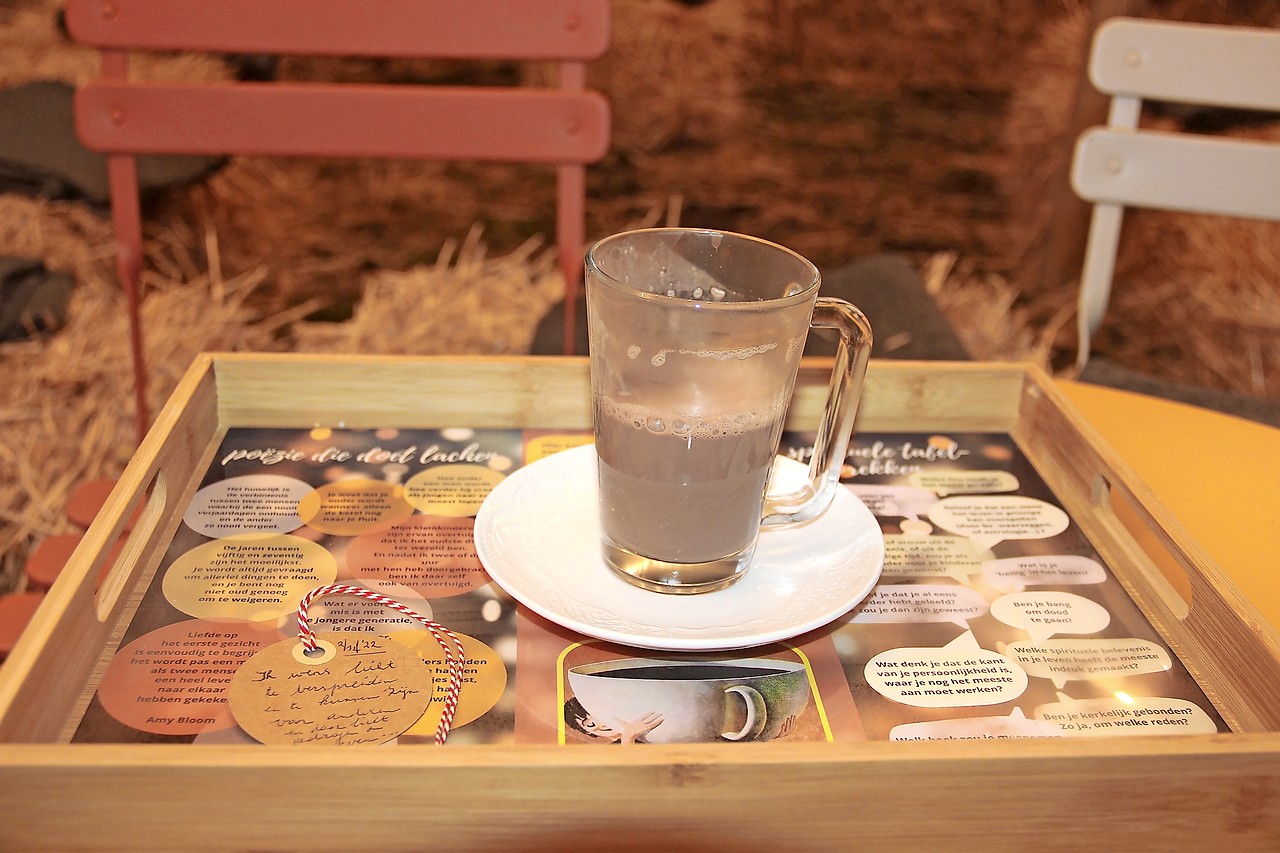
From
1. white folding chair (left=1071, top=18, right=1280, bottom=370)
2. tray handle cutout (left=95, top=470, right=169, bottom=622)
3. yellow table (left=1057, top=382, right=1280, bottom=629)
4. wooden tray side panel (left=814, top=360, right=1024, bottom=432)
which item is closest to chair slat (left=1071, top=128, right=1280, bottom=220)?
white folding chair (left=1071, top=18, right=1280, bottom=370)

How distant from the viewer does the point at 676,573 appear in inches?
26.6

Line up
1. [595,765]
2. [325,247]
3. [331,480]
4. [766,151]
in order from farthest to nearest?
[766,151] → [325,247] → [331,480] → [595,765]

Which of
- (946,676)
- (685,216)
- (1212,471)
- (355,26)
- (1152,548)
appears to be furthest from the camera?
(685,216)

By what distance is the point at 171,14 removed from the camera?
130 cm

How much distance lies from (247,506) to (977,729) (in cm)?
49

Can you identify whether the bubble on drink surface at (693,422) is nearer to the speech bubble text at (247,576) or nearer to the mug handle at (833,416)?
the mug handle at (833,416)

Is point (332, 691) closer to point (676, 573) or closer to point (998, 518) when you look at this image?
point (676, 573)

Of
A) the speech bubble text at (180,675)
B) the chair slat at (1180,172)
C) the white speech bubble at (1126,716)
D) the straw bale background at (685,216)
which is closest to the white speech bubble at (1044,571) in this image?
the white speech bubble at (1126,716)

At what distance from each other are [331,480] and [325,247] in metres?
1.70

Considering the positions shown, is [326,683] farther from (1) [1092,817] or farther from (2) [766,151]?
(2) [766,151]

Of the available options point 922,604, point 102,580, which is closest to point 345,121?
point 102,580

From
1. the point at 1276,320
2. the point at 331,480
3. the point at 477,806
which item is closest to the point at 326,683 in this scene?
the point at 477,806

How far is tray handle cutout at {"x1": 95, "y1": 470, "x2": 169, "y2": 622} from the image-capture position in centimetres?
64

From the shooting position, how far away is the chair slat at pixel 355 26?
1.30 meters
